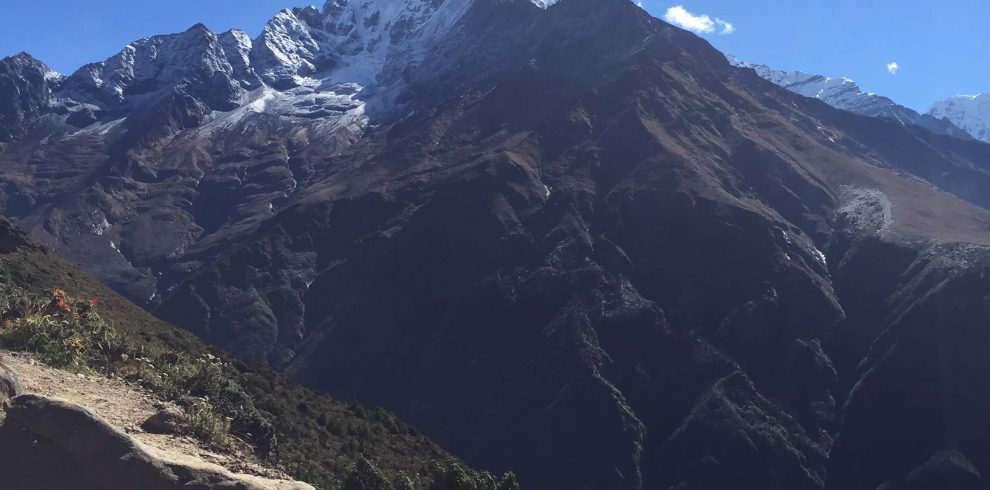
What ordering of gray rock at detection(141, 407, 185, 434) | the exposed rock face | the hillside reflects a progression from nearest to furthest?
the exposed rock face, gray rock at detection(141, 407, 185, 434), the hillside

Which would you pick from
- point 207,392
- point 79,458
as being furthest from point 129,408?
point 79,458

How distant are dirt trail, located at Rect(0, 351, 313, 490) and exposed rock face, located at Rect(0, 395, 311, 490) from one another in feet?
0.98

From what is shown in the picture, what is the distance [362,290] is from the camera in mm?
162500

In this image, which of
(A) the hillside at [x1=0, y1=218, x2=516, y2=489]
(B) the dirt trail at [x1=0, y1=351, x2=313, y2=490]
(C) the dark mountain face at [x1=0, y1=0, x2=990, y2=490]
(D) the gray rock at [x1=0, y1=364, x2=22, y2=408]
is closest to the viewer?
(B) the dirt trail at [x1=0, y1=351, x2=313, y2=490]

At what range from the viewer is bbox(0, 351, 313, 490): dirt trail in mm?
14750

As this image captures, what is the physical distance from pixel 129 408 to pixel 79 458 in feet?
13.6

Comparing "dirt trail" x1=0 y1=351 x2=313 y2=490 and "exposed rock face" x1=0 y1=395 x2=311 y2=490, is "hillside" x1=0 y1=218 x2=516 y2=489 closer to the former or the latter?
"dirt trail" x1=0 y1=351 x2=313 y2=490

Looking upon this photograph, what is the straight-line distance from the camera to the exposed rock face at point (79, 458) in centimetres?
1384

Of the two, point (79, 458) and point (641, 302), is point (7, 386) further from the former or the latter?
point (641, 302)

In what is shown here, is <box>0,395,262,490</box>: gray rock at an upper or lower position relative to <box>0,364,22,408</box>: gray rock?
lower

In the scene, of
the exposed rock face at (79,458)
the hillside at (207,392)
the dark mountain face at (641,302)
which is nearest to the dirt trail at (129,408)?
the hillside at (207,392)

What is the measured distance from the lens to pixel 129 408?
1812cm

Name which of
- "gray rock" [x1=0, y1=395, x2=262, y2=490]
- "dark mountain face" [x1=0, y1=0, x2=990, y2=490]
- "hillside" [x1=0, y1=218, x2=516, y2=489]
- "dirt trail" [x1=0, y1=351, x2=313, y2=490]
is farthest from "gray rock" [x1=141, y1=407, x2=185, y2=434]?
"dark mountain face" [x1=0, y1=0, x2=990, y2=490]

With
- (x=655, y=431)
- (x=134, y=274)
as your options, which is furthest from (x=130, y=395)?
(x=134, y=274)
